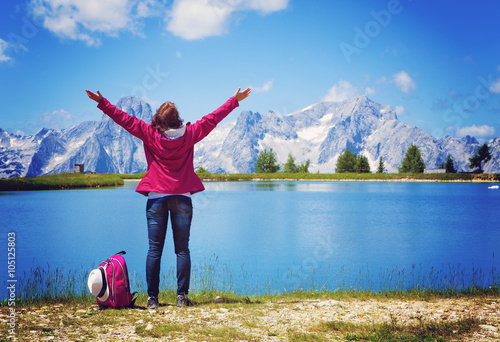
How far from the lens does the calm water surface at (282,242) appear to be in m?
13.2

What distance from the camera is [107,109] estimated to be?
5.93m

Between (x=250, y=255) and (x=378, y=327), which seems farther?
(x=250, y=255)

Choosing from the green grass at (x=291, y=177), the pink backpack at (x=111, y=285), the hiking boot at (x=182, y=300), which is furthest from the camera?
the green grass at (x=291, y=177)

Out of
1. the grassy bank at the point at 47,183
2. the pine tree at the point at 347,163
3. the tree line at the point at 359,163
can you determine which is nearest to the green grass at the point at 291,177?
the grassy bank at the point at 47,183

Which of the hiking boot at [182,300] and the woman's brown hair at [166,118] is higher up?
the woman's brown hair at [166,118]

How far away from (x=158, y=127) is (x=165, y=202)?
1.27m

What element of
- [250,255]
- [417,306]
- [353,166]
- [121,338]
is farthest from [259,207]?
[353,166]

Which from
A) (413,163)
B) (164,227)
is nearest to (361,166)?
(413,163)

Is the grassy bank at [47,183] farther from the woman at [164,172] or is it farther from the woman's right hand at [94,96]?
the woman at [164,172]

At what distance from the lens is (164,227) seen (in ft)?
20.2

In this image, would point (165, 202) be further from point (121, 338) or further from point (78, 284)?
point (78, 284)

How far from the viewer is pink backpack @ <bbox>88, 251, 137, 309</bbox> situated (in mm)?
6020

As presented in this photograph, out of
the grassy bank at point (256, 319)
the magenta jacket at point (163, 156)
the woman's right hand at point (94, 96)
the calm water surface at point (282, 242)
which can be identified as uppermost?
the woman's right hand at point (94, 96)

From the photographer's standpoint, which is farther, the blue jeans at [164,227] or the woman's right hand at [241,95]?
the woman's right hand at [241,95]
